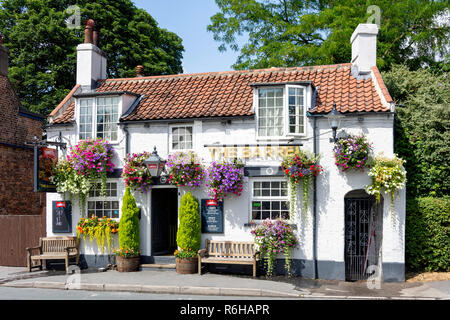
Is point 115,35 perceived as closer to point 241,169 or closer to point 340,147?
point 241,169

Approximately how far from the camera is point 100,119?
570 inches

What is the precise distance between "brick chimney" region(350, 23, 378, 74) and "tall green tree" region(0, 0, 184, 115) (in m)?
14.6

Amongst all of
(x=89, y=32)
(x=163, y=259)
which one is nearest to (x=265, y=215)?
(x=163, y=259)

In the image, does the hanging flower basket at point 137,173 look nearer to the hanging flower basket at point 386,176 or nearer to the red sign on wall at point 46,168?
the red sign on wall at point 46,168

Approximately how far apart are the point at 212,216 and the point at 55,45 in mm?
15990

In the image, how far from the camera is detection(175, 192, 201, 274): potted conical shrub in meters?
12.8

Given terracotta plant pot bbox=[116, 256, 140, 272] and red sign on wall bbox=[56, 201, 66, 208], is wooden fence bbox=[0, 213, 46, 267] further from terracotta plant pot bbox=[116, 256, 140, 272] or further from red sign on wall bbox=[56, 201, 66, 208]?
terracotta plant pot bbox=[116, 256, 140, 272]

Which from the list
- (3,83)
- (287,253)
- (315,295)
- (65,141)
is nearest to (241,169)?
(287,253)

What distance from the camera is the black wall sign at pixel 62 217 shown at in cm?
1436

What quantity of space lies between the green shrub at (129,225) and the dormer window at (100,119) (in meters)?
2.26

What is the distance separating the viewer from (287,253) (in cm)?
1238

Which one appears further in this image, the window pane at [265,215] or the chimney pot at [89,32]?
the chimney pot at [89,32]

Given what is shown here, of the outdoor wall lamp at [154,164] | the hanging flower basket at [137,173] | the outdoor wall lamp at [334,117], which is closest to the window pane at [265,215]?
the outdoor wall lamp at [334,117]
